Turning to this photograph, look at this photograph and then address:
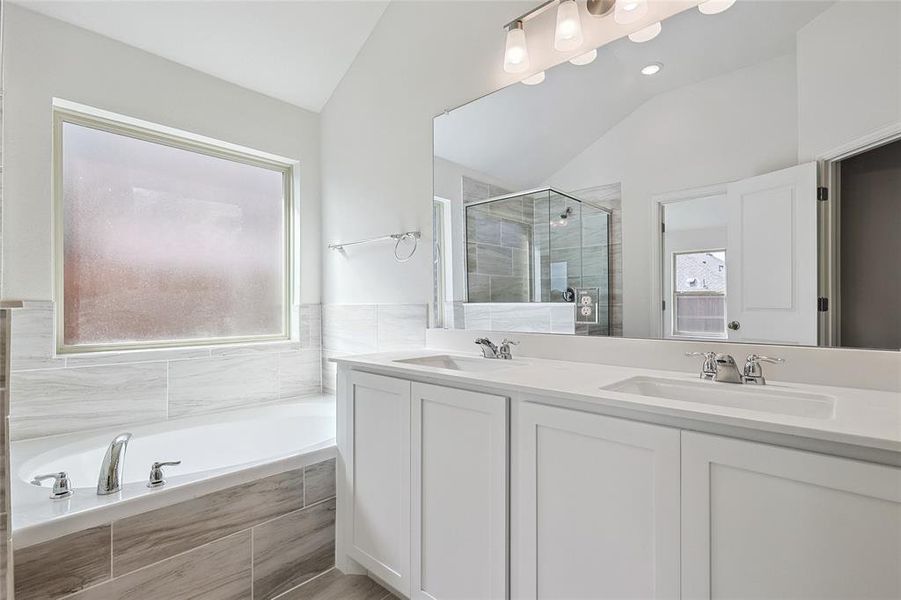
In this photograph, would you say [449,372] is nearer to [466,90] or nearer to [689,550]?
[689,550]

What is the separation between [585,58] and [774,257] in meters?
1.04

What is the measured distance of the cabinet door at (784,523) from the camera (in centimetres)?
75

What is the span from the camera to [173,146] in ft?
8.07

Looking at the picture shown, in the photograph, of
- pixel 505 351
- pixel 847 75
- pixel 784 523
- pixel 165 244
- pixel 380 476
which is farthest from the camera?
pixel 165 244

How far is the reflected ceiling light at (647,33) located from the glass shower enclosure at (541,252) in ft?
1.94

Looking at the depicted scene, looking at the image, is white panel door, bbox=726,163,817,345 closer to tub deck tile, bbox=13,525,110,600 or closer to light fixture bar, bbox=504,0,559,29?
light fixture bar, bbox=504,0,559,29

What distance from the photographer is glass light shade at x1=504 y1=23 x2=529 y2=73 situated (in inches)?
71.9

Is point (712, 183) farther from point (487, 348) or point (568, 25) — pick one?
point (487, 348)

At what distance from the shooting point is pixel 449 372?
1432 mm

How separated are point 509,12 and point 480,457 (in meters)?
1.90

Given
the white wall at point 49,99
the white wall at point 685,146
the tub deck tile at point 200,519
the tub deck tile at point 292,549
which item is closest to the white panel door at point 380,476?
the tub deck tile at point 292,549

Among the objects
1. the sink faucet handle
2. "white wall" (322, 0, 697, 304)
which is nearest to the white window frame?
"white wall" (322, 0, 697, 304)

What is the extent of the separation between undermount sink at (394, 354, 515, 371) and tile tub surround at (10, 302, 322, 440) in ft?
4.38

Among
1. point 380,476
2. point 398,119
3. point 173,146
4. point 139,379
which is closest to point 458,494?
point 380,476
